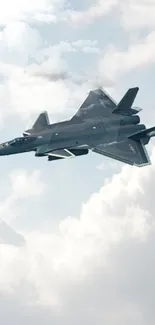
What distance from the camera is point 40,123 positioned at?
9894 centimetres

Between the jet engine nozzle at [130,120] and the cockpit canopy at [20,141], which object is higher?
the jet engine nozzle at [130,120]

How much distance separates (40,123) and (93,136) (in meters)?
9.22

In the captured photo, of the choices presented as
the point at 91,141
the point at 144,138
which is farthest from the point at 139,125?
the point at 91,141

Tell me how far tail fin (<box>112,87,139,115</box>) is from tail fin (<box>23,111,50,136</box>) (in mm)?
11725

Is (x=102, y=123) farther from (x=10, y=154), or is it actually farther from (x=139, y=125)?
(x=10, y=154)

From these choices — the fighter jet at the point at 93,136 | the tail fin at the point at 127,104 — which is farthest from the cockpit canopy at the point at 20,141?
the tail fin at the point at 127,104

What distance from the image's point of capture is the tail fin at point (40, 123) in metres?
97.1

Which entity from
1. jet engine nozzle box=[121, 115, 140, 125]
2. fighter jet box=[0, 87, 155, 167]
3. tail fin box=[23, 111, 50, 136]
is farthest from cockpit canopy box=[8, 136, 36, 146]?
jet engine nozzle box=[121, 115, 140, 125]

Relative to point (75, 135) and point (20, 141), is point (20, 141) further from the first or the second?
point (75, 135)

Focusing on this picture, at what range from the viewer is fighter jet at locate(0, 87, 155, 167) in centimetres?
9338

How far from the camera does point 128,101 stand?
104 m

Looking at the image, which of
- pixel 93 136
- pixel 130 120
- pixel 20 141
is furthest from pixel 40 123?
pixel 130 120

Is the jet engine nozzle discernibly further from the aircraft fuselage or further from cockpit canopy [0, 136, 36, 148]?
cockpit canopy [0, 136, 36, 148]

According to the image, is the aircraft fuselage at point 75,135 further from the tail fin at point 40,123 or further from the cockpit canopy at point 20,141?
the tail fin at point 40,123
